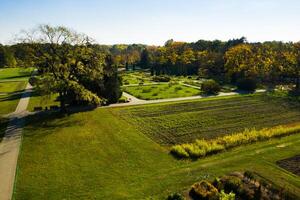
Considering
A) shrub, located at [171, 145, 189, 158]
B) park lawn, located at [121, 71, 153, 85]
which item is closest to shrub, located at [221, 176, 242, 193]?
shrub, located at [171, 145, 189, 158]

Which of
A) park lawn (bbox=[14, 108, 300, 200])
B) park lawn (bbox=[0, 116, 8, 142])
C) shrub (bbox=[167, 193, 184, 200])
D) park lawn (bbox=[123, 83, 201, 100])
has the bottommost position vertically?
park lawn (bbox=[14, 108, 300, 200])

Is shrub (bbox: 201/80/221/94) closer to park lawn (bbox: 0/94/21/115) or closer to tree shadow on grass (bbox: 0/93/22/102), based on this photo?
park lawn (bbox: 0/94/21/115)

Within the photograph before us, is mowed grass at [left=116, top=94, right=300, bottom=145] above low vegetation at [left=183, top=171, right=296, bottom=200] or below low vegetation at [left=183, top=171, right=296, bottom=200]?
above

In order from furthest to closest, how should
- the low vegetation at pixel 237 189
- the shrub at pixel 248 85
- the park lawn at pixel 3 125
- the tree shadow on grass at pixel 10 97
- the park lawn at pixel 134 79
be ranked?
the park lawn at pixel 134 79 → the shrub at pixel 248 85 → the tree shadow on grass at pixel 10 97 → the park lawn at pixel 3 125 → the low vegetation at pixel 237 189

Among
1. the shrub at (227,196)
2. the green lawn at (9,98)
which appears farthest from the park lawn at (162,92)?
the shrub at (227,196)

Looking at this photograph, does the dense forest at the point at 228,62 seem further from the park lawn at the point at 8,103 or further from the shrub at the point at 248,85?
the park lawn at the point at 8,103

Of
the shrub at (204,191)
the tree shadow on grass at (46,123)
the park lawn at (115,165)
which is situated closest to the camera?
the shrub at (204,191)

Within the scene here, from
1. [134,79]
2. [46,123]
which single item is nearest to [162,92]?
[134,79]

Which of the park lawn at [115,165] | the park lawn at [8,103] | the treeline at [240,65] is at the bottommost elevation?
the park lawn at [115,165]
